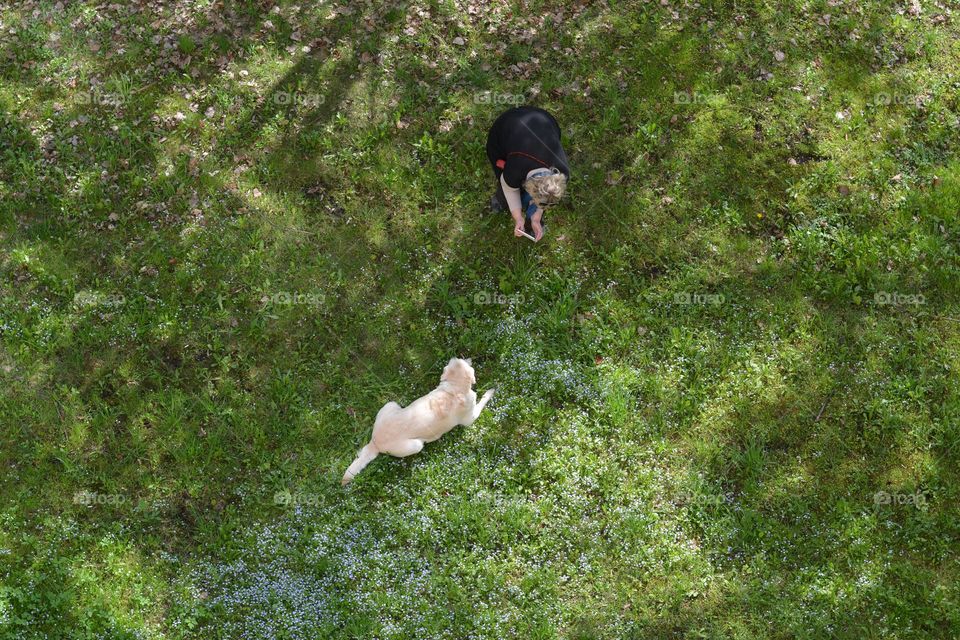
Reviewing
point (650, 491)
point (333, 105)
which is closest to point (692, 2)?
point (333, 105)

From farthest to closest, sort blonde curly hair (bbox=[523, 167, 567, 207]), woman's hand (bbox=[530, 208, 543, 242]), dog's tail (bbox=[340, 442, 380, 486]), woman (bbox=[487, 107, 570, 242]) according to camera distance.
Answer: woman's hand (bbox=[530, 208, 543, 242])
dog's tail (bbox=[340, 442, 380, 486])
woman (bbox=[487, 107, 570, 242])
blonde curly hair (bbox=[523, 167, 567, 207])

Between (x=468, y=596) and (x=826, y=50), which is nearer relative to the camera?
(x=468, y=596)

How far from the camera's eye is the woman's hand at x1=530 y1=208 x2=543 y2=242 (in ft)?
25.3

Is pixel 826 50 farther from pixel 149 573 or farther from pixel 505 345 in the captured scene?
pixel 149 573

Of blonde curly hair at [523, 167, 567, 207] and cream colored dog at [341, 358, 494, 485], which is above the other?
blonde curly hair at [523, 167, 567, 207]

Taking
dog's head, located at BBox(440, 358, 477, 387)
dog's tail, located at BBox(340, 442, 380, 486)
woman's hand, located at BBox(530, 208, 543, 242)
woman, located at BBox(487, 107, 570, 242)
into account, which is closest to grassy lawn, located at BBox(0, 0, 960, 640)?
dog's tail, located at BBox(340, 442, 380, 486)

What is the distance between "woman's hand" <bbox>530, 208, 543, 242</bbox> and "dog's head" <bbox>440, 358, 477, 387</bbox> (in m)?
1.99

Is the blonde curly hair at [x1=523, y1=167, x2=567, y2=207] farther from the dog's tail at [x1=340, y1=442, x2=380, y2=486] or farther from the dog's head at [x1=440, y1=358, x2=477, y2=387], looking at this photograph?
the dog's tail at [x1=340, y1=442, x2=380, y2=486]

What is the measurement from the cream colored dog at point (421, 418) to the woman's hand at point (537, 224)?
1.92 meters

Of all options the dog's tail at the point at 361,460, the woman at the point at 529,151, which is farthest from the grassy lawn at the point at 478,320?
the woman at the point at 529,151

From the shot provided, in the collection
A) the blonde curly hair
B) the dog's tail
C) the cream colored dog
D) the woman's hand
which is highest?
the blonde curly hair

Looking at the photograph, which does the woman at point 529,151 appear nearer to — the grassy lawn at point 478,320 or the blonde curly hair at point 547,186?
the blonde curly hair at point 547,186

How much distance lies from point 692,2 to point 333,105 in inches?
218

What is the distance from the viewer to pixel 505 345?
8.06 meters
